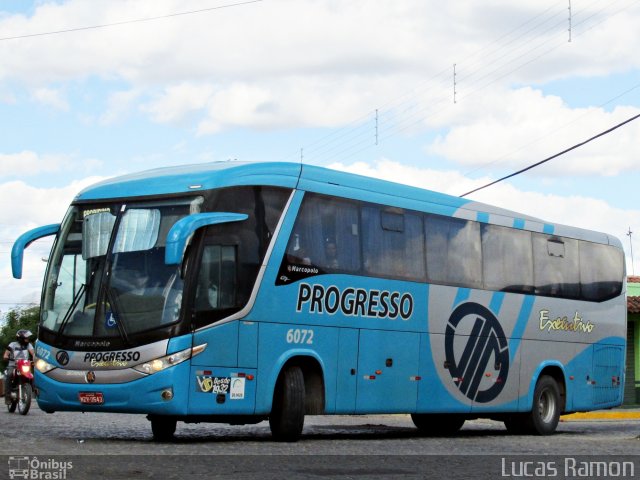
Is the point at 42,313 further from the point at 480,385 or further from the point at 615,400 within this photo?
the point at 615,400

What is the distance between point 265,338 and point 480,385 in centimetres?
520

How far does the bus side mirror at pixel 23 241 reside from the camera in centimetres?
1566

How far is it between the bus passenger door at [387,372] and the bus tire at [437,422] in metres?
2.67

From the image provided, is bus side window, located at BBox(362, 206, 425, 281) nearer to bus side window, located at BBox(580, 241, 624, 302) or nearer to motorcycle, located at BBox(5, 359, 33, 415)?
bus side window, located at BBox(580, 241, 624, 302)

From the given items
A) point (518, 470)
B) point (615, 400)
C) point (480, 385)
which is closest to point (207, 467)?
point (518, 470)

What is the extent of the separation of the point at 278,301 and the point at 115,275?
81.7 inches

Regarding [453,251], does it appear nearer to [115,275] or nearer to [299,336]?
[299,336]

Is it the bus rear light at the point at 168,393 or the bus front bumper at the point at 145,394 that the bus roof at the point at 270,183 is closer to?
the bus front bumper at the point at 145,394

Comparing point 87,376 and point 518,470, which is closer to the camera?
point 518,470

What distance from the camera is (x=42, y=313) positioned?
1534 centimetres

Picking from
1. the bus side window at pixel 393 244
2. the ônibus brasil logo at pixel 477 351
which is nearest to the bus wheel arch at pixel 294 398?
the bus side window at pixel 393 244

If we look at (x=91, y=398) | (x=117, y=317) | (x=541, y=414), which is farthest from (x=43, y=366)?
(x=541, y=414)

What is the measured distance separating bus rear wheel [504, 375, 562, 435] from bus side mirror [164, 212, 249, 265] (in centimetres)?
779

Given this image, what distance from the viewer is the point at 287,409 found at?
50.8 ft
